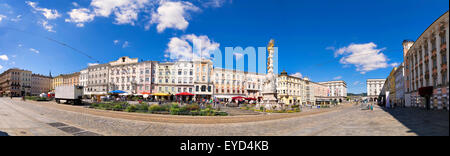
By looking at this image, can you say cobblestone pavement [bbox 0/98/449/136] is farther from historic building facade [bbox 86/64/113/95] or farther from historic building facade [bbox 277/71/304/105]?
historic building facade [bbox 277/71/304/105]

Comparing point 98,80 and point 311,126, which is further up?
point 98,80

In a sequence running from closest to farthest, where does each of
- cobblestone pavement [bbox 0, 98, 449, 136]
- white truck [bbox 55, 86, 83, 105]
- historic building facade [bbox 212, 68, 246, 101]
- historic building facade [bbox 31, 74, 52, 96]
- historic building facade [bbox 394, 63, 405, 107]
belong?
cobblestone pavement [bbox 0, 98, 449, 136] → white truck [bbox 55, 86, 83, 105] → historic building facade [bbox 394, 63, 405, 107] → historic building facade [bbox 212, 68, 246, 101] → historic building facade [bbox 31, 74, 52, 96]

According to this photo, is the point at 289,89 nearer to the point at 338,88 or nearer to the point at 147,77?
the point at 147,77

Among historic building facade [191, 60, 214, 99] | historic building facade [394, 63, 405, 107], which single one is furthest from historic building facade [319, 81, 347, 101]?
historic building facade [191, 60, 214, 99]

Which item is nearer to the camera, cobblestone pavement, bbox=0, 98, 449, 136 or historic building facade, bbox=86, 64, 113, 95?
cobblestone pavement, bbox=0, 98, 449, 136

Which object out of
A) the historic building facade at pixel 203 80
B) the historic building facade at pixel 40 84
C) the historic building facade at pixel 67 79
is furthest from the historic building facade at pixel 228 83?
the historic building facade at pixel 40 84

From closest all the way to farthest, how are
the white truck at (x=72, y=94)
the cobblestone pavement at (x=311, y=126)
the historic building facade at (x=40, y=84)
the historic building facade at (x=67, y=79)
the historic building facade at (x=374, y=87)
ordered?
the cobblestone pavement at (x=311, y=126)
the white truck at (x=72, y=94)
the historic building facade at (x=40, y=84)
the historic building facade at (x=67, y=79)
the historic building facade at (x=374, y=87)

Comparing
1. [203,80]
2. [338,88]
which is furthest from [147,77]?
[338,88]

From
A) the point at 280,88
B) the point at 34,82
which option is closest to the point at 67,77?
the point at 34,82

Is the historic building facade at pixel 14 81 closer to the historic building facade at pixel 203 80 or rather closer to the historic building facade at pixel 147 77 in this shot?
the historic building facade at pixel 147 77

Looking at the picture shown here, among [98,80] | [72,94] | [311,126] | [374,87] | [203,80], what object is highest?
[98,80]

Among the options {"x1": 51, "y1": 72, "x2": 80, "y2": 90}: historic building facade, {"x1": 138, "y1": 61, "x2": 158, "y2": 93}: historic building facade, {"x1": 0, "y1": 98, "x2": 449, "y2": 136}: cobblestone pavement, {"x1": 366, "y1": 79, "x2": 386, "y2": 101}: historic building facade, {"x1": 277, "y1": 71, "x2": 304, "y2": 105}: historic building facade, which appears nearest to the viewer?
{"x1": 0, "y1": 98, "x2": 449, "y2": 136}: cobblestone pavement

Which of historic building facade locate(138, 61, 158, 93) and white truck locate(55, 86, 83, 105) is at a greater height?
historic building facade locate(138, 61, 158, 93)
